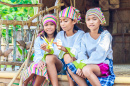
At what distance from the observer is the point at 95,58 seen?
7.70 ft

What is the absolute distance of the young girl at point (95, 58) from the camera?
226 cm

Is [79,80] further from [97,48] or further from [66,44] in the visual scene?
[66,44]

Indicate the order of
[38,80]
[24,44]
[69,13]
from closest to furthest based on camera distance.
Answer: [38,80] → [69,13] → [24,44]

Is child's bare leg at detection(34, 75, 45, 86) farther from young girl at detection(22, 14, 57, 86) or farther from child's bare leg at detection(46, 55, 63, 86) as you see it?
child's bare leg at detection(46, 55, 63, 86)

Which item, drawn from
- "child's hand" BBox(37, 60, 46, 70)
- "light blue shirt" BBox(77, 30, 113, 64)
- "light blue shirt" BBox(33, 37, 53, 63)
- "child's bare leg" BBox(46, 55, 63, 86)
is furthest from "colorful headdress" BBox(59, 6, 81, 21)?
"child's hand" BBox(37, 60, 46, 70)

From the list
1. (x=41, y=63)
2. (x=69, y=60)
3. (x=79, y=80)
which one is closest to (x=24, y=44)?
(x=41, y=63)

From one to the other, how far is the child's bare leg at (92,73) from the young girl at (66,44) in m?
0.31

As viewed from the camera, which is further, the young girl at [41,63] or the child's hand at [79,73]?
the young girl at [41,63]

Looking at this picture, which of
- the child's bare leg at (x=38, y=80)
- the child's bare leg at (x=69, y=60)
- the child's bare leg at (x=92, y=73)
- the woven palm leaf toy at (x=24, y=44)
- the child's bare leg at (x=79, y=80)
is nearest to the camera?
the child's bare leg at (x=92, y=73)

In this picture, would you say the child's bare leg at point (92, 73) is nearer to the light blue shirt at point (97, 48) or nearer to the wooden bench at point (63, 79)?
the light blue shirt at point (97, 48)

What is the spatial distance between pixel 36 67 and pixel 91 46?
74 cm

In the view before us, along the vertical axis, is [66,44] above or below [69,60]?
above

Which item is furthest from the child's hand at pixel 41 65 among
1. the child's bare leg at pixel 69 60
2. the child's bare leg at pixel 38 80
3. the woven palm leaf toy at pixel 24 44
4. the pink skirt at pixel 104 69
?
the woven palm leaf toy at pixel 24 44

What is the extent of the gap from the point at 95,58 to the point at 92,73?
0.22 m
